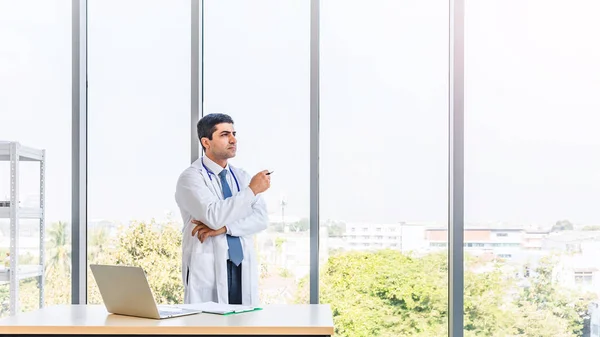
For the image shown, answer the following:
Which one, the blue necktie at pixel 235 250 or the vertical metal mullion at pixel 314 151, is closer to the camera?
the blue necktie at pixel 235 250

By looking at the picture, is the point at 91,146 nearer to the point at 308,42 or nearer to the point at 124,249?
the point at 124,249

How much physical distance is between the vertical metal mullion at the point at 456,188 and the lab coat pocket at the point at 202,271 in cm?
132

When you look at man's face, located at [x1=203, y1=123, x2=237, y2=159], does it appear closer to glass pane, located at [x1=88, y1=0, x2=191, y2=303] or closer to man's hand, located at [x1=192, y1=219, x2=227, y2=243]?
man's hand, located at [x1=192, y1=219, x2=227, y2=243]

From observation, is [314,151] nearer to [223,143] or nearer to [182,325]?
[223,143]

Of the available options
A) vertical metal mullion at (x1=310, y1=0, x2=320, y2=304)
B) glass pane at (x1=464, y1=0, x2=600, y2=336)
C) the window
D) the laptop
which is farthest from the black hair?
the window

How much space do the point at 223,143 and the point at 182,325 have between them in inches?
54.9

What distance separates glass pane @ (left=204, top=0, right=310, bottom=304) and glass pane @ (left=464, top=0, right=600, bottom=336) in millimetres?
889

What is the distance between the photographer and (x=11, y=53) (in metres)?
4.49

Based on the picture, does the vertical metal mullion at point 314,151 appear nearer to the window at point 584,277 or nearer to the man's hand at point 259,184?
the man's hand at point 259,184

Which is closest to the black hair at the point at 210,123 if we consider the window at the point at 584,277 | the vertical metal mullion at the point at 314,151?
the vertical metal mullion at the point at 314,151

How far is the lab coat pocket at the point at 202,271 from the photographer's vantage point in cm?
375

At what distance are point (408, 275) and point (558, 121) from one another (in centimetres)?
115

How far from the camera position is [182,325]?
2664mm

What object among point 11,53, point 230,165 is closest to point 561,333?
point 230,165
